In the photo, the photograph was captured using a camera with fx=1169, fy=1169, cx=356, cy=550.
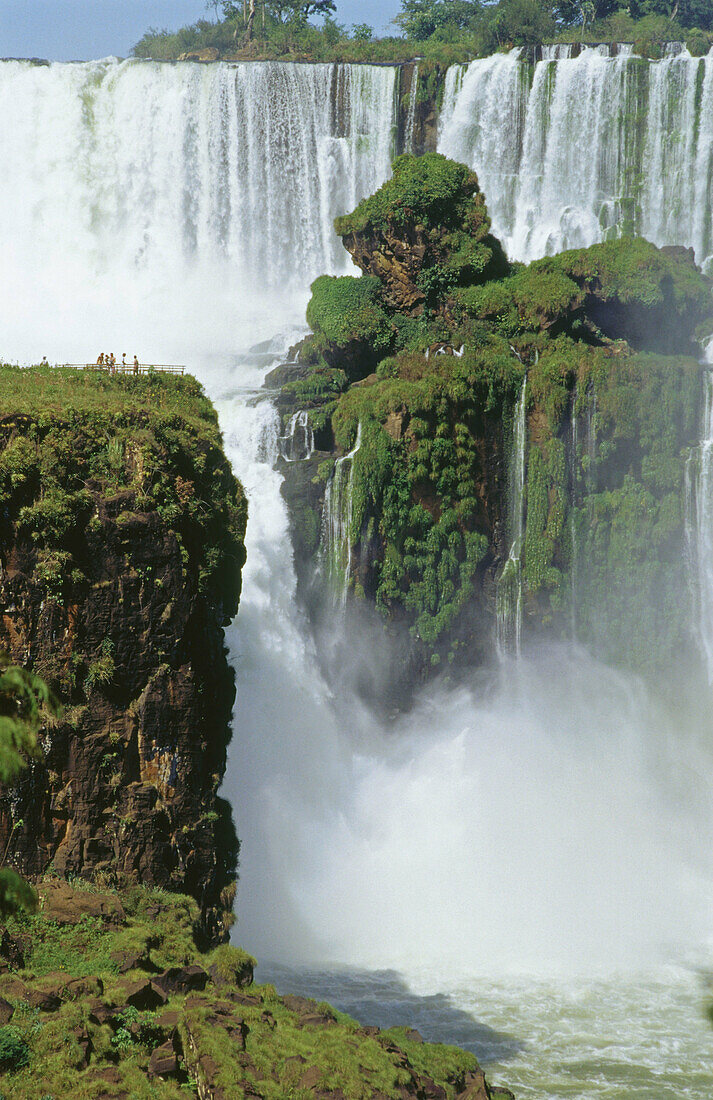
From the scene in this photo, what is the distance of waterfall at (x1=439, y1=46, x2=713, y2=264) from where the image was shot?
137ft

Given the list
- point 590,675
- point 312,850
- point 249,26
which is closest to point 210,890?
point 312,850

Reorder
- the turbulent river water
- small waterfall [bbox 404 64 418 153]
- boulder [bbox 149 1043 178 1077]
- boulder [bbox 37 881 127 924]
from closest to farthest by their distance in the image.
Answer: boulder [bbox 149 1043 178 1077] < boulder [bbox 37 881 127 924] < the turbulent river water < small waterfall [bbox 404 64 418 153]

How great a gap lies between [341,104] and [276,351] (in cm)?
1154

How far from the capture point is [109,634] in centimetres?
1722

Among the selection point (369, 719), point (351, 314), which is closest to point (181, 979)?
point (369, 719)

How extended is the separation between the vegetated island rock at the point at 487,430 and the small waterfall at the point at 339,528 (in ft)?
0.18

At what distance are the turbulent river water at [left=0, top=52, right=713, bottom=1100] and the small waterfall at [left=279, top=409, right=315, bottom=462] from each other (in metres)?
0.48

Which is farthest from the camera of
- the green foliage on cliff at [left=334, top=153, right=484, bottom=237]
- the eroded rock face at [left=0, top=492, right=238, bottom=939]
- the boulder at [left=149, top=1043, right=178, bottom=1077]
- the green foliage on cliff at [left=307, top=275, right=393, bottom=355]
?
the green foliage on cliff at [left=334, top=153, right=484, bottom=237]

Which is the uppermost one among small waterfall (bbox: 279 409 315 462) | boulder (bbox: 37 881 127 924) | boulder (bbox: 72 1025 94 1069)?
small waterfall (bbox: 279 409 315 462)

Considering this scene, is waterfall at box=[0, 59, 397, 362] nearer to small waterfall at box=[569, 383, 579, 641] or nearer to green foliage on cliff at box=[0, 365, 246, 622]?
small waterfall at box=[569, 383, 579, 641]

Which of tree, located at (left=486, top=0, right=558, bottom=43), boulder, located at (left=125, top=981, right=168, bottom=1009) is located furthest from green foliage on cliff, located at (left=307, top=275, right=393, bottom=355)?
boulder, located at (left=125, top=981, right=168, bottom=1009)

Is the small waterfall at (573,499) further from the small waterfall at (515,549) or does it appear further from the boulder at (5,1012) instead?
the boulder at (5,1012)

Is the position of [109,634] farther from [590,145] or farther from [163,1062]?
[590,145]

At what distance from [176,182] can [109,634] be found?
106 ft
